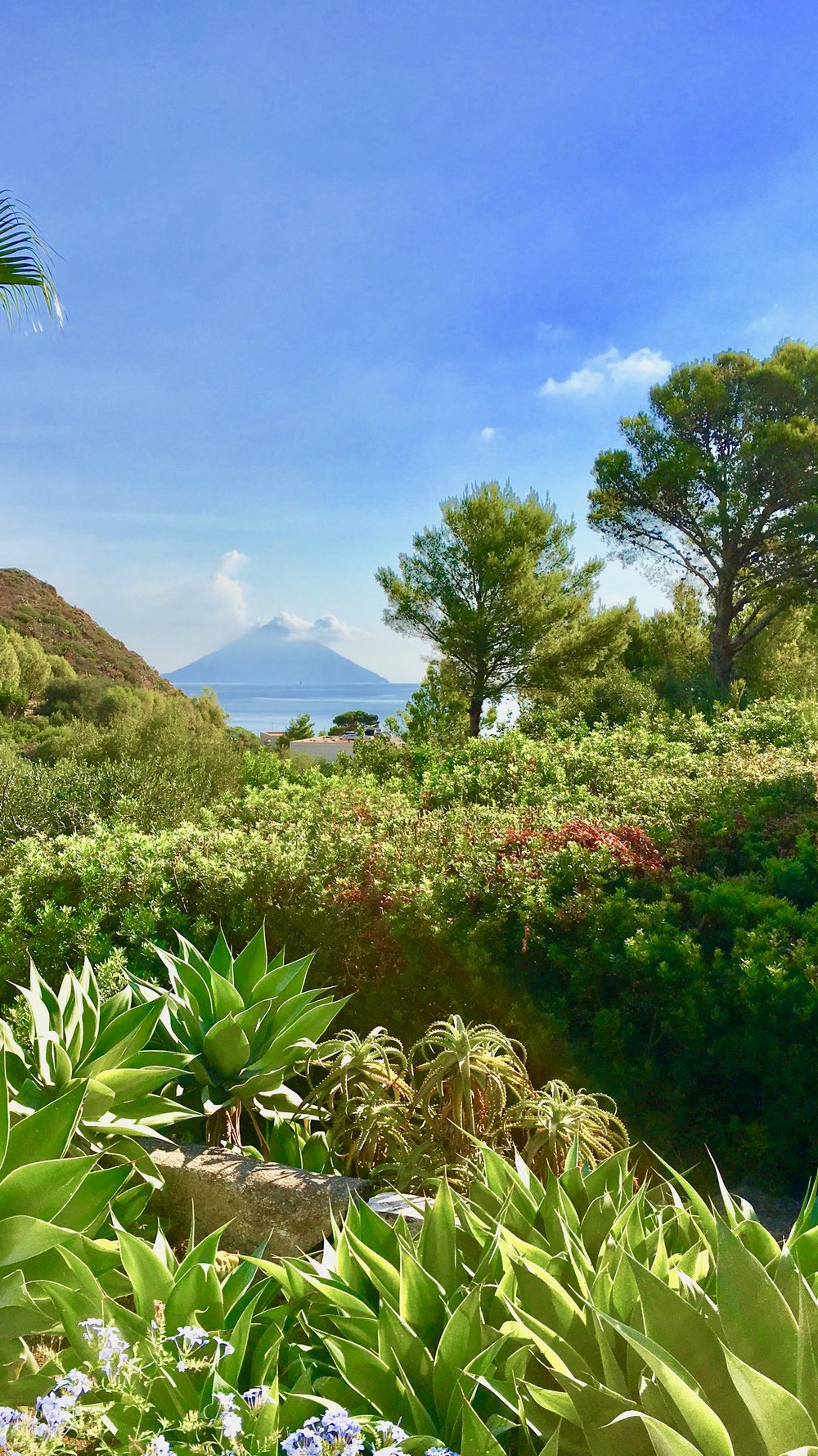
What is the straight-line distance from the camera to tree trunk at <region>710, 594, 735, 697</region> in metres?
24.5

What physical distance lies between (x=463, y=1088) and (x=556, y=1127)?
26 centimetres

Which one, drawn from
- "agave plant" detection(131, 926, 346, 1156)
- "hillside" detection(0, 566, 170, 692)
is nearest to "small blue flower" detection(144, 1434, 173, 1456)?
"agave plant" detection(131, 926, 346, 1156)

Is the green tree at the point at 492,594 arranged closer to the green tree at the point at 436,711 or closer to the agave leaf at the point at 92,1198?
the green tree at the point at 436,711

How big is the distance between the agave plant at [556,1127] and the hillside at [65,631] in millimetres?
54758

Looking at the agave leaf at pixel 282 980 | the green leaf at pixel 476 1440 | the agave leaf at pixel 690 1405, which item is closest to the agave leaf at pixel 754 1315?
the agave leaf at pixel 690 1405

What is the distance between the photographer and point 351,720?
60906mm

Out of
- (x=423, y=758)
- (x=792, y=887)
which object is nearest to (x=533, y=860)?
(x=792, y=887)

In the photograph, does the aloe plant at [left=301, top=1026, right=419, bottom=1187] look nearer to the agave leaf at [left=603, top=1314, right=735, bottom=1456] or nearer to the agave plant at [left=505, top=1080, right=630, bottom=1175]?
the agave plant at [left=505, top=1080, right=630, bottom=1175]

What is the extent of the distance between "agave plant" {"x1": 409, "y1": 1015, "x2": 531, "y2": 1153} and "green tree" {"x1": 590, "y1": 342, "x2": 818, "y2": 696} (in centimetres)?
2215

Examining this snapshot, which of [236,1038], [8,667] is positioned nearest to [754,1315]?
[236,1038]

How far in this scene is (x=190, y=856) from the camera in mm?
4266

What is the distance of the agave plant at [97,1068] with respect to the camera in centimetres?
230

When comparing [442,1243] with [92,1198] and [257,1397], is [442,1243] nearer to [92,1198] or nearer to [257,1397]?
[257,1397]

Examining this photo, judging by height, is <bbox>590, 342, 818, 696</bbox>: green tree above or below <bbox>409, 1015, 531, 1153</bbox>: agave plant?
above
